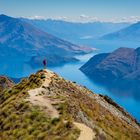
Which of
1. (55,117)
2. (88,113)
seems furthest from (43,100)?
(55,117)

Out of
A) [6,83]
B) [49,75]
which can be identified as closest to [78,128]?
[49,75]

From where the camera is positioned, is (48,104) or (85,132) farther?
(48,104)

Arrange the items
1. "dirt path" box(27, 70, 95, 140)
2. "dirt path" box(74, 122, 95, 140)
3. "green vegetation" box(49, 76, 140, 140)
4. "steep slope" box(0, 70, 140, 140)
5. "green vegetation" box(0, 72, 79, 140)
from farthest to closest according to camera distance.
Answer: "green vegetation" box(49, 76, 140, 140), "steep slope" box(0, 70, 140, 140), "dirt path" box(27, 70, 95, 140), "green vegetation" box(0, 72, 79, 140), "dirt path" box(74, 122, 95, 140)

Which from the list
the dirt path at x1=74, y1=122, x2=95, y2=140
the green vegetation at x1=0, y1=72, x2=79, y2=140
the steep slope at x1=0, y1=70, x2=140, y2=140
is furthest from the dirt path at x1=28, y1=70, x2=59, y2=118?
the dirt path at x1=74, y1=122, x2=95, y2=140

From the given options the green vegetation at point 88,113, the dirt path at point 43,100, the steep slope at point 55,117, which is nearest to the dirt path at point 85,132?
the steep slope at point 55,117

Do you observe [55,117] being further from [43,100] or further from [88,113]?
[43,100]

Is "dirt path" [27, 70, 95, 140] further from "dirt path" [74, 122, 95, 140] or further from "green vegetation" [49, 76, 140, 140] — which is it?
"green vegetation" [49, 76, 140, 140]

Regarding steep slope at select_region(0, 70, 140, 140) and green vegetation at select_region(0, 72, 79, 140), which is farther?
steep slope at select_region(0, 70, 140, 140)

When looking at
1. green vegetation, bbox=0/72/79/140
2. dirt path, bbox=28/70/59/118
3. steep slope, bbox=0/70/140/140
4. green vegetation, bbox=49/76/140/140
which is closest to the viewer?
green vegetation, bbox=0/72/79/140
